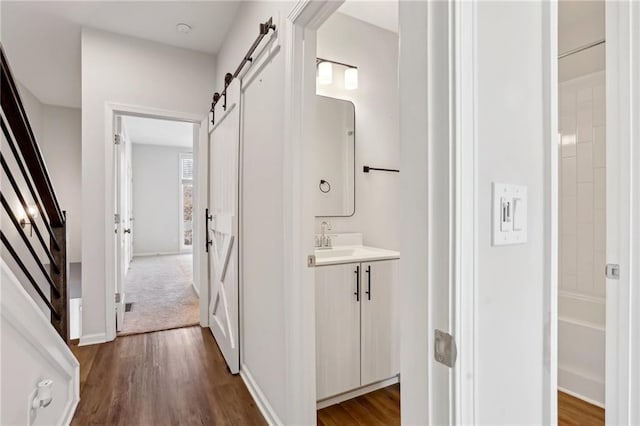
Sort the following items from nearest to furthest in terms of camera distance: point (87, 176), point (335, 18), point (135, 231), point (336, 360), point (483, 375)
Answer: point (483, 375)
point (336, 360)
point (335, 18)
point (87, 176)
point (135, 231)

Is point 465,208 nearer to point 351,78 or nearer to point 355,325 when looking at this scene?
point 355,325

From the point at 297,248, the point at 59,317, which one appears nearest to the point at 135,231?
the point at 59,317

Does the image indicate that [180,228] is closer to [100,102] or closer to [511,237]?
[100,102]

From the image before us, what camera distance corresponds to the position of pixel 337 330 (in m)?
1.97

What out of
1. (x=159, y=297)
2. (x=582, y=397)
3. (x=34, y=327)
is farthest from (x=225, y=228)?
(x=582, y=397)

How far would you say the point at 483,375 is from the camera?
0.64 meters

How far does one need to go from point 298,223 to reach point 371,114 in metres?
1.52

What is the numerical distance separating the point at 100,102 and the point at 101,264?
1.43 m

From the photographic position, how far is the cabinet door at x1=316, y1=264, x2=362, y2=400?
1921 millimetres

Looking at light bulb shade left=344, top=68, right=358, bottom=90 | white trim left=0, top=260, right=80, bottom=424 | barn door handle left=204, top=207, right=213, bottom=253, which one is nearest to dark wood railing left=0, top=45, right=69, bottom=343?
white trim left=0, top=260, right=80, bottom=424

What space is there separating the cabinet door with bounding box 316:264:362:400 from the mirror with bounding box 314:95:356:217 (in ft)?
2.20

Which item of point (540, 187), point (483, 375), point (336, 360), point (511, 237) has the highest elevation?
point (540, 187)

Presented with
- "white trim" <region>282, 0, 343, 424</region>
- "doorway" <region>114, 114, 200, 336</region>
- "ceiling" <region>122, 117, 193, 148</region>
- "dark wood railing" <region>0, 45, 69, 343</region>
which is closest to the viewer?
"dark wood railing" <region>0, 45, 69, 343</region>
